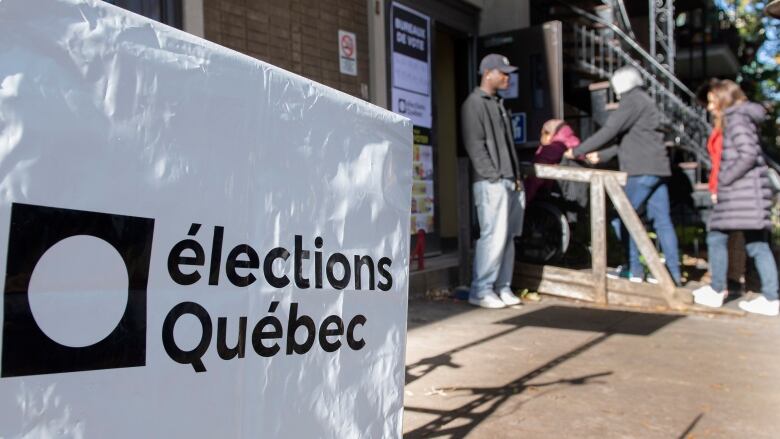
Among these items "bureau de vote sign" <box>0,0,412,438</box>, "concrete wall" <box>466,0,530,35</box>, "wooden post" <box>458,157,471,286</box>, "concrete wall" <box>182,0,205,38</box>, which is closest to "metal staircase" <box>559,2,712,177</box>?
"concrete wall" <box>466,0,530,35</box>

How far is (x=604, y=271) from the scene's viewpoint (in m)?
6.67

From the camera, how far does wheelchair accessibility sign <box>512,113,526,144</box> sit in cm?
881

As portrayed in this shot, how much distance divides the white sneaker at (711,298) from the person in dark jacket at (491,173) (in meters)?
1.53

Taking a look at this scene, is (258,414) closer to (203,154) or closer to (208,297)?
(208,297)

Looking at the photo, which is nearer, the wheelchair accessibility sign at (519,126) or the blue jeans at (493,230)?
the blue jeans at (493,230)

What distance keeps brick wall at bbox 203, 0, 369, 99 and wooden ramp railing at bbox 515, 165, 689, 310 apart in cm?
204

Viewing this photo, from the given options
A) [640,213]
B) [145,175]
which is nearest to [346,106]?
[145,175]

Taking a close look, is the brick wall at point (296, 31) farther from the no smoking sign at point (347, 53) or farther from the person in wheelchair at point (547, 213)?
the person in wheelchair at point (547, 213)

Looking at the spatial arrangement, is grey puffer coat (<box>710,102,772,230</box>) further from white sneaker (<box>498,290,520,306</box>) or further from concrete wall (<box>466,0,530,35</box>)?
concrete wall (<box>466,0,530,35</box>)

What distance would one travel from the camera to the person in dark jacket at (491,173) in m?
6.19

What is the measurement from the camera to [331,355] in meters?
1.83

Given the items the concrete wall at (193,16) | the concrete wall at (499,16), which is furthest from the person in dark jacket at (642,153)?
the concrete wall at (193,16)

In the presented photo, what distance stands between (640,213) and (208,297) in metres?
6.30

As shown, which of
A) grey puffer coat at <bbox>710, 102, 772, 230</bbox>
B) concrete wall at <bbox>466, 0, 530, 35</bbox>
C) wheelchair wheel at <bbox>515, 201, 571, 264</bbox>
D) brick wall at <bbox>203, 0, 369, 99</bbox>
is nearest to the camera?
brick wall at <bbox>203, 0, 369, 99</bbox>
